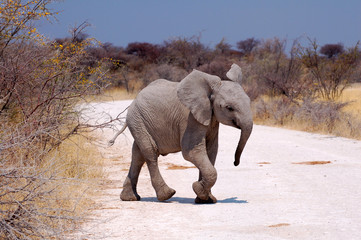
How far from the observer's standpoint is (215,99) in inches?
275

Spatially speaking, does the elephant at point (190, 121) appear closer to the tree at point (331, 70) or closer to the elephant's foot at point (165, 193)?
the elephant's foot at point (165, 193)

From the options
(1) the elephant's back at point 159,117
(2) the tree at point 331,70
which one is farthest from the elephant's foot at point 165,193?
(2) the tree at point 331,70

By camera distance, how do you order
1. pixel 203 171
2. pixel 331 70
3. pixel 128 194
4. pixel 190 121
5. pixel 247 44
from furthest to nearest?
pixel 247 44 → pixel 331 70 → pixel 128 194 → pixel 190 121 → pixel 203 171

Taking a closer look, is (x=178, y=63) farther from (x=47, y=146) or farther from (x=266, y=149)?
(x=47, y=146)

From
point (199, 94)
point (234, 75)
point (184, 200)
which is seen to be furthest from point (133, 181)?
point (234, 75)

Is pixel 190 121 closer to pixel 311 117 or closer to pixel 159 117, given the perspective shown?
pixel 159 117

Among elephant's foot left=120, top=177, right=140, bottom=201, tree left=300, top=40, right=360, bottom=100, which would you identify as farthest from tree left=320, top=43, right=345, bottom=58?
elephant's foot left=120, top=177, right=140, bottom=201

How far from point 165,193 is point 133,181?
1.96 feet

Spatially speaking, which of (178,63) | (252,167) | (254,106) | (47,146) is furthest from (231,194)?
(178,63)

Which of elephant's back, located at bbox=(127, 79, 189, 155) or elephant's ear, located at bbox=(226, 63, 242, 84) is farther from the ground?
elephant's ear, located at bbox=(226, 63, 242, 84)

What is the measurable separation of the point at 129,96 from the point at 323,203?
2845 cm

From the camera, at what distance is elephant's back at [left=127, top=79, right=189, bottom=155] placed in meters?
7.32

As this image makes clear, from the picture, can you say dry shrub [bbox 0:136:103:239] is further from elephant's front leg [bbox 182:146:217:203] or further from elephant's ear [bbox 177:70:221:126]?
elephant's ear [bbox 177:70:221:126]

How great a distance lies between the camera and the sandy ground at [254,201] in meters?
5.48
